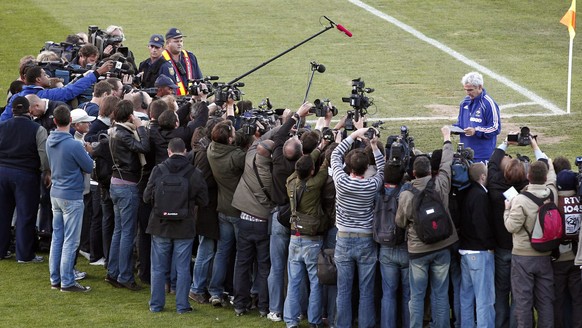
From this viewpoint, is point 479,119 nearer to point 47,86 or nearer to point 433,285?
point 433,285

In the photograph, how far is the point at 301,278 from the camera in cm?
1194

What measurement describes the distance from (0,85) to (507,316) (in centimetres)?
1524

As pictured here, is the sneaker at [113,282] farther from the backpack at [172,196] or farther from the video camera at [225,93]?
the video camera at [225,93]

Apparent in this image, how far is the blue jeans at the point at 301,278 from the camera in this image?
38.8 feet

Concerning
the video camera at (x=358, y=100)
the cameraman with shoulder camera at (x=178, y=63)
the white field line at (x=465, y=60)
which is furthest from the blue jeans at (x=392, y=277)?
the white field line at (x=465, y=60)

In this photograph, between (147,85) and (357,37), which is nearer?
(147,85)

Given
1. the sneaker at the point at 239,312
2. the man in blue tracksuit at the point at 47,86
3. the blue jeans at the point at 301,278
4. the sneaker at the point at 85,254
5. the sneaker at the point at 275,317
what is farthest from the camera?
the man in blue tracksuit at the point at 47,86

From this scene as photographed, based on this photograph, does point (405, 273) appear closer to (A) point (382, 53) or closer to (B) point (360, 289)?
(B) point (360, 289)

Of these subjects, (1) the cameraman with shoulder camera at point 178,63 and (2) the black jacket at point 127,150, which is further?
(1) the cameraman with shoulder camera at point 178,63

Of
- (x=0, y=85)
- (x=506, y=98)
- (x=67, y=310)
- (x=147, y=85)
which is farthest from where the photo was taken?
(x=0, y=85)

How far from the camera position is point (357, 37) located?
28.2m

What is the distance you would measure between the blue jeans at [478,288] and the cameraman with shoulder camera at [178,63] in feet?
22.8

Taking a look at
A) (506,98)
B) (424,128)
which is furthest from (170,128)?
(506,98)

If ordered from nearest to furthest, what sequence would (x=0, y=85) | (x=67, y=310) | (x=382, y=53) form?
(x=67, y=310) → (x=0, y=85) → (x=382, y=53)
